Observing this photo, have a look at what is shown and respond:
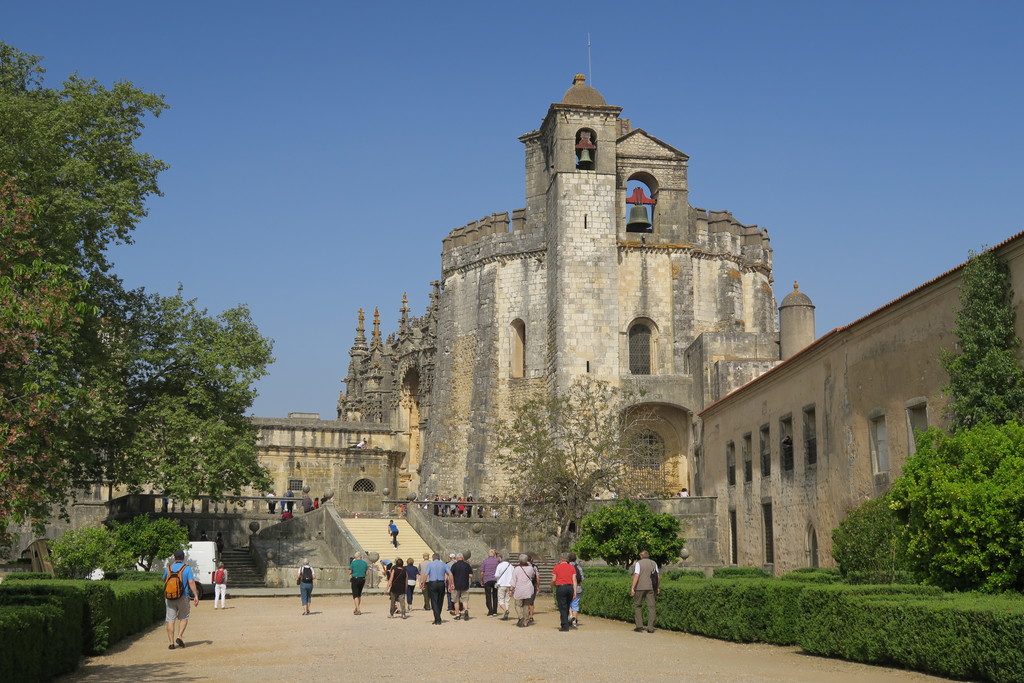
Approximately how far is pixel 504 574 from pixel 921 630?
11.5 metres

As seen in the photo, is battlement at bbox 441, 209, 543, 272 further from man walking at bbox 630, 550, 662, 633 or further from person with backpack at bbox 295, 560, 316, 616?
man walking at bbox 630, 550, 662, 633

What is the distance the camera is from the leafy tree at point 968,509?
14406 millimetres

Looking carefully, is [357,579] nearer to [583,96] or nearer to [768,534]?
[768,534]

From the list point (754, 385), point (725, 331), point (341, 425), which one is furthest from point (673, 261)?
point (341, 425)

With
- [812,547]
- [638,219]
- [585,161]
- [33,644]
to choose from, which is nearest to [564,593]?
[33,644]

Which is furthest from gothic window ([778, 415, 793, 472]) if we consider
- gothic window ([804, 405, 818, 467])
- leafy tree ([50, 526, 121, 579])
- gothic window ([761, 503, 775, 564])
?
leafy tree ([50, 526, 121, 579])

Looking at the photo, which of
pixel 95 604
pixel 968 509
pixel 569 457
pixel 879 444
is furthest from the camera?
pixel 569 457

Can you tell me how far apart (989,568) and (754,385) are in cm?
1690

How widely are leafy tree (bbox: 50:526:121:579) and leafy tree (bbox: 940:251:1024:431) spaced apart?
16951 mm

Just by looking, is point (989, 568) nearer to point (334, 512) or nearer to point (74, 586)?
point (74, 586)

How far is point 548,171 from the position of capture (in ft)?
156

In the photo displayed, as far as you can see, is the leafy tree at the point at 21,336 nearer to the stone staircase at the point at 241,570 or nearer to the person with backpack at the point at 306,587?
the person with backpack at the point at 306,587

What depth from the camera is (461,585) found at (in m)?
23.0

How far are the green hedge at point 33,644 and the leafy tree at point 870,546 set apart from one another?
12.0 metres
